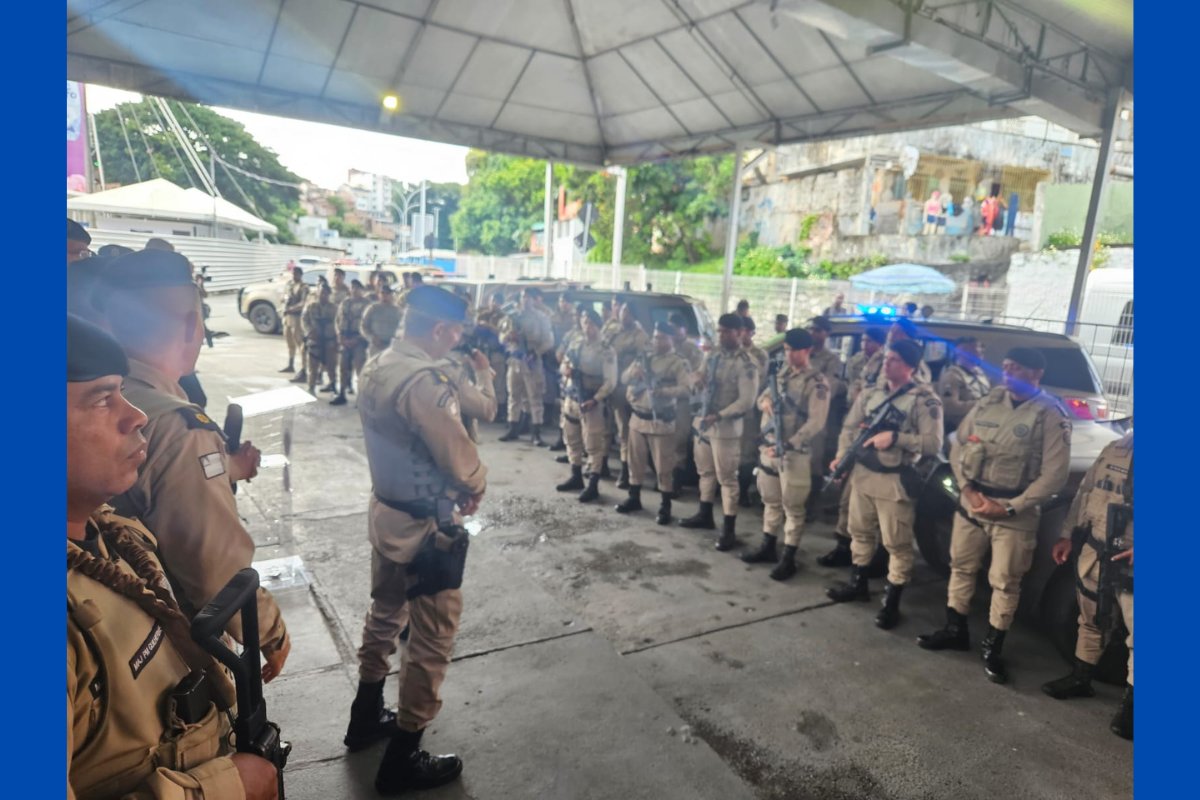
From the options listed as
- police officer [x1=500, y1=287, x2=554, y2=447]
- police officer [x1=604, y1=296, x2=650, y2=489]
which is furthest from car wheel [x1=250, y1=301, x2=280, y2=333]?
police officer [x1=604, y1=296, x2=650, y2=489]

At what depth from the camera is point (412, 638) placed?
103 inches

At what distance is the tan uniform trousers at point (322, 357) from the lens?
9.93 metres

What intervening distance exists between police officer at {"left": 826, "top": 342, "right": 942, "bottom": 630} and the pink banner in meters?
19.2

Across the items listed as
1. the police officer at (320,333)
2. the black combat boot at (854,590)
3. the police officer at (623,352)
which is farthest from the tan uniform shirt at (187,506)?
the police officer at (320,333)

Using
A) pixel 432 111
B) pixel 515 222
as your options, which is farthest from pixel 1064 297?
pixel 515 222

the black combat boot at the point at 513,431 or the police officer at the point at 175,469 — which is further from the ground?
the police officer at the point at 175,469

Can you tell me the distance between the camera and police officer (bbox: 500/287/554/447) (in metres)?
8.19

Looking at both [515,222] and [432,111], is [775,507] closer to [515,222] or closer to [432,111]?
[432,111]

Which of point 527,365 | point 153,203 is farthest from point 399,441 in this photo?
point 153,203

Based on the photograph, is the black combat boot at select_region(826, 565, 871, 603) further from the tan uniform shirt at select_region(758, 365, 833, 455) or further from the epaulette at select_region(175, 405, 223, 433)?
the epaulette at select_region(175, 405, 223, 433)

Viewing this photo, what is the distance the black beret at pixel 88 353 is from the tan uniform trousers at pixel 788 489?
4322 mm

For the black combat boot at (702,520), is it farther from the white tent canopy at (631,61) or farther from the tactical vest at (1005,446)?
the white tent canopy at (631,61)

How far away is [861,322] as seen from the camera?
21.3ft

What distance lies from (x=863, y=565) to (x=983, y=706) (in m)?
1.13
